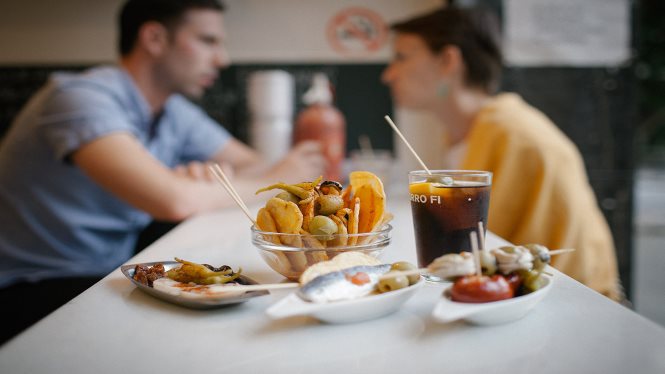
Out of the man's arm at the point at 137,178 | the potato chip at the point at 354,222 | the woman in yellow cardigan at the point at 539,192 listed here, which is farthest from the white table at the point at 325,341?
the woman in yellow cardigan at the point at 539,192

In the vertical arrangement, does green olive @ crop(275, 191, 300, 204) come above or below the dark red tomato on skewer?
above

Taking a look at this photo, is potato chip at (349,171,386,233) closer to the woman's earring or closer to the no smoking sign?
the woman's earring

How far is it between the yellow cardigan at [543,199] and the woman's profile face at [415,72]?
62 cm

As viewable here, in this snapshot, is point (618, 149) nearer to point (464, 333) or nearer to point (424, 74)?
point (424, 74)

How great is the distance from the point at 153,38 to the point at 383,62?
143 centimetres

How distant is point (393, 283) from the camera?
2.14 ft

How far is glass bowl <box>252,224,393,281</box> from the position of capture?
79 cm

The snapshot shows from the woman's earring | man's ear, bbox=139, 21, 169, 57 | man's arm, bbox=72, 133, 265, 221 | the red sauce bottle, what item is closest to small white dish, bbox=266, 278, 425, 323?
man's arm, bbox=72, 133, 265, 221

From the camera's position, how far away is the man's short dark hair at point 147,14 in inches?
90.2

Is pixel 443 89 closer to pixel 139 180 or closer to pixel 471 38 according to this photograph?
pixel 471 38

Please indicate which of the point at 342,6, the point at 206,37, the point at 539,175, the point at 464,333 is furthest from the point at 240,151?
the point at 464,333

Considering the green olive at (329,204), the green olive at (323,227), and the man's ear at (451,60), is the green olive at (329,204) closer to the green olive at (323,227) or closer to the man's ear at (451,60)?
the green olive at (323,227)

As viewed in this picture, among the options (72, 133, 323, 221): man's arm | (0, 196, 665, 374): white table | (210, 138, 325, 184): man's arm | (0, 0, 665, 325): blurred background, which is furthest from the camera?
(0, 0, 665, 325): blurred background

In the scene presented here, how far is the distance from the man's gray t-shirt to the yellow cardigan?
1.25 metres
